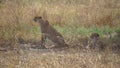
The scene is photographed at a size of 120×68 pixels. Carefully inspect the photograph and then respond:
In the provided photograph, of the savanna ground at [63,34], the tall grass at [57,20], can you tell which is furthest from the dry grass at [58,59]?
the tall grass at [57,20]

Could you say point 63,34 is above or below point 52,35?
below

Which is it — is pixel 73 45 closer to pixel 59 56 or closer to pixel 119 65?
pixel 59 56

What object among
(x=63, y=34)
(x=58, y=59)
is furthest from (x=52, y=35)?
(x=58, y=59)

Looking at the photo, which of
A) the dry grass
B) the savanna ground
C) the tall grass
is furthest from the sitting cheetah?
the tall grass

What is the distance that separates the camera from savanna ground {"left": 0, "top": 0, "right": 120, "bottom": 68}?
8.82 meters

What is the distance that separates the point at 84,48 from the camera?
416 inches

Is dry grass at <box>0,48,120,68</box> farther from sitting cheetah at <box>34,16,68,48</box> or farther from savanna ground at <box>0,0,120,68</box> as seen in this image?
sitting cheetah at <box>34,16,68,48</box>

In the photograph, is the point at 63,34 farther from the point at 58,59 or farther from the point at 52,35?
the point at 58,59

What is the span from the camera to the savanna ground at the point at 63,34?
882 cm

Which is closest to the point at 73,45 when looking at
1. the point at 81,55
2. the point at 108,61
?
the point at 81,55

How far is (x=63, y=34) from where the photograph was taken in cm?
1270

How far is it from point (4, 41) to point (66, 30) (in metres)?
2.58

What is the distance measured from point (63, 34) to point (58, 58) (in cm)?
338

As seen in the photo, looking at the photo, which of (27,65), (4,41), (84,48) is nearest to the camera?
(27,65)
